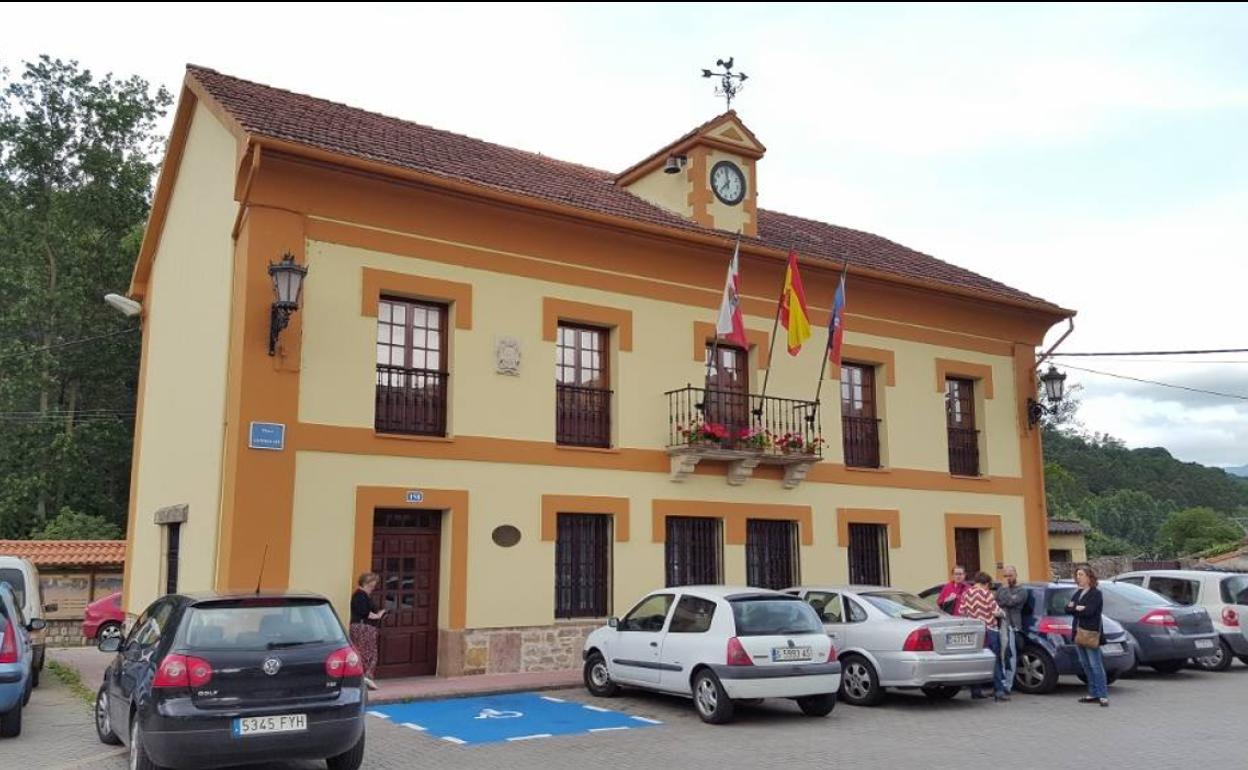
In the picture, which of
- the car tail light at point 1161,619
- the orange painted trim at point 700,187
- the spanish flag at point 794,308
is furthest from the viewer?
the orange painted trim at point 700,187

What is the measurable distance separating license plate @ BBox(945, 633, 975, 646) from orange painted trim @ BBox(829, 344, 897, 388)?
287 inches

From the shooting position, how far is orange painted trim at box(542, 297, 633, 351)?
49.5 feet

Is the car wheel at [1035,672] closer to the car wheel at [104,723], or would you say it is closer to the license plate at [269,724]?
the license plate at [269,724]

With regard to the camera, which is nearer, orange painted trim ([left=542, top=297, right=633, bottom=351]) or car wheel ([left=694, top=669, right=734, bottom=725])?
car wheel ([left=694, top=669, right=734, bottom=725])

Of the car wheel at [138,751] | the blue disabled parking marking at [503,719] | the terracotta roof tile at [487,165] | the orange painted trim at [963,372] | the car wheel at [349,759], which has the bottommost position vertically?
the blue disabled parking marking at [503,719]

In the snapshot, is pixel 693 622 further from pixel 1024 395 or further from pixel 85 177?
pixel 85 177

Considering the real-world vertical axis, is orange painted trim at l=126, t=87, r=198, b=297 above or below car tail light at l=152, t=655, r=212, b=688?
above

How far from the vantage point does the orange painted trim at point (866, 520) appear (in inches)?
693

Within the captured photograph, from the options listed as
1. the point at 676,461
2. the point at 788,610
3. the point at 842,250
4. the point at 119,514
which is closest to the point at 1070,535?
the point at 842,250

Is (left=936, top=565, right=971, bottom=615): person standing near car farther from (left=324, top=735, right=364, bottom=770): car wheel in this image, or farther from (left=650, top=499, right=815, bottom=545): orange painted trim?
(left=324, top=735, right=364, bottom=770): car wheel

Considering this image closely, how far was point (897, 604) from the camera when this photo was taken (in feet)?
39.3

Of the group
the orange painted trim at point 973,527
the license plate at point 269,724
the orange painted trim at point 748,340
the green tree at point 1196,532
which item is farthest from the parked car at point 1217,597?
the green tree at point 1196,532

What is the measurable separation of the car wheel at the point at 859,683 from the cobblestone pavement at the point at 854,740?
0.23m

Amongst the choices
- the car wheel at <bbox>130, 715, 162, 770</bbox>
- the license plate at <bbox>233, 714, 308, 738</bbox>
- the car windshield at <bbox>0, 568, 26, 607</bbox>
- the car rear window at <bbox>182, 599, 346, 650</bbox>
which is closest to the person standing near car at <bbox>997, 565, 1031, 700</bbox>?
the car rear window at <bbox>182, 599, 346, 650</bbox>
